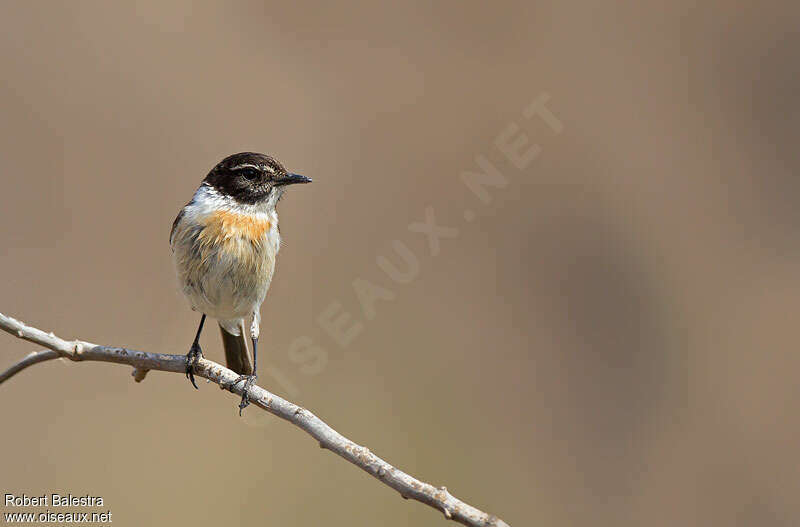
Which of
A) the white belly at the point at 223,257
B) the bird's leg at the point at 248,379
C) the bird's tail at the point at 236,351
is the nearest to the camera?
the bird's leg at the point at 248,379

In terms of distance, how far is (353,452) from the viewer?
209 cm

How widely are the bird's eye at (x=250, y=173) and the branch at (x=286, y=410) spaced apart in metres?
0.89

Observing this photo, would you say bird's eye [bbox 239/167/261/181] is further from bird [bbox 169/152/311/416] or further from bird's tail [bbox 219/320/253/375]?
bird's tail [bbox 219/320/253/375]

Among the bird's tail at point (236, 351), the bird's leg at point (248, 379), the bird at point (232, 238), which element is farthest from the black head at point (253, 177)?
the bird's tail at point (236, 351)

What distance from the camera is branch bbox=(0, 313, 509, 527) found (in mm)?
1841

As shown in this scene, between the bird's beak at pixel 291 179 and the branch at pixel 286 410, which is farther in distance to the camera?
the bird's beak at pixel 291 179

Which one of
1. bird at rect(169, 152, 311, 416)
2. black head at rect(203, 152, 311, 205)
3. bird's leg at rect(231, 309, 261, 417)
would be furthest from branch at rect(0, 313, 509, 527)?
black head at rect(203, 152, 311, 205)

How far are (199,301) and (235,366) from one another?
54 centimetres

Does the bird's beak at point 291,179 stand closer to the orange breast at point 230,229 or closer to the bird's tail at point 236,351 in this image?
the orange breast at point 230,229

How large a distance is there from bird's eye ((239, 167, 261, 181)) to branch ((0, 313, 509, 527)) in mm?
888

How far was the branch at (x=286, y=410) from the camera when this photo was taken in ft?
A: 6.04

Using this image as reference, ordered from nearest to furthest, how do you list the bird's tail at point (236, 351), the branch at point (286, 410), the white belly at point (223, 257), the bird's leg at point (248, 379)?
the branch at point (286, 410) → the bird's leg at point (248, 379) → the white belly at point (223, 257) → the bird's tail at point (236, 351)

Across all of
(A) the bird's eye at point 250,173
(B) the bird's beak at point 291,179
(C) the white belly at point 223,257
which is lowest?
(C) the white belly at point 223,257

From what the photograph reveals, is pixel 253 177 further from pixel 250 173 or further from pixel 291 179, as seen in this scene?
pixel 291 179
